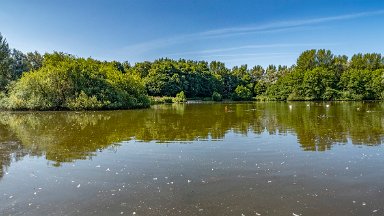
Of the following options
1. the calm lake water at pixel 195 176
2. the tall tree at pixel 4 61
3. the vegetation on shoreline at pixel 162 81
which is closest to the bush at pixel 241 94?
the vegetation on shoreline at pixel 162 81

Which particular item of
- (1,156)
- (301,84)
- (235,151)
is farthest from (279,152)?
(301,84)

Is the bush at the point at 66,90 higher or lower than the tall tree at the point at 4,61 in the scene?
lower

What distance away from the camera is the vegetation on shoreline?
181 ft

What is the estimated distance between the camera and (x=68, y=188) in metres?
10.9

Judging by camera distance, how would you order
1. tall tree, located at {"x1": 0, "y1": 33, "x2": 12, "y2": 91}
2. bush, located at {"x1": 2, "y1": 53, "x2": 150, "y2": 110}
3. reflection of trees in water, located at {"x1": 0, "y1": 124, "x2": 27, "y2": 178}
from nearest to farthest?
reflection of trees in water, located at {"x1": 0, "y1": 124, "x2": 27, "y2": 178}
bush, located at {"x1": 2, "y1": 53, "x2": 150, "y2": 110}
tall tree, located at {"x1": 0, "y1": 33, "x2": 12, "y2": 91}

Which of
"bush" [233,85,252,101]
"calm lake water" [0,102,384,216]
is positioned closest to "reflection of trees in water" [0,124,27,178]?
"calm lake water" [0,102,384,216]

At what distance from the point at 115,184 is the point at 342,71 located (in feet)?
395

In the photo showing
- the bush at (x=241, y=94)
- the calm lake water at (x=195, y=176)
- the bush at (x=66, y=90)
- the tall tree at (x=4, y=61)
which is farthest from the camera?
the bush at (x=241, y=94)

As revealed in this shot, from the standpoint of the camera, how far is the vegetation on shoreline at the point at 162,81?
2175 inches

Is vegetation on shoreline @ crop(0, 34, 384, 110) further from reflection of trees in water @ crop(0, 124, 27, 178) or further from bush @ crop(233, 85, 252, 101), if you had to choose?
reflection of trees in water @ crop(0, 124, 27, 178)

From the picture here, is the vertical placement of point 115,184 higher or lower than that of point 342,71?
lower

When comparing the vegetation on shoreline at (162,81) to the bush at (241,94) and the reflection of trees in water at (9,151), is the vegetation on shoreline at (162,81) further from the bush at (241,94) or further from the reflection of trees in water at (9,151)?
the reflection of trees in water at (9,151)

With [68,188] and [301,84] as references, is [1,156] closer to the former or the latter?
[68,188]

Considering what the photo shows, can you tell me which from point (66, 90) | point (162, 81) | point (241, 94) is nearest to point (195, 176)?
point (66, 90)
